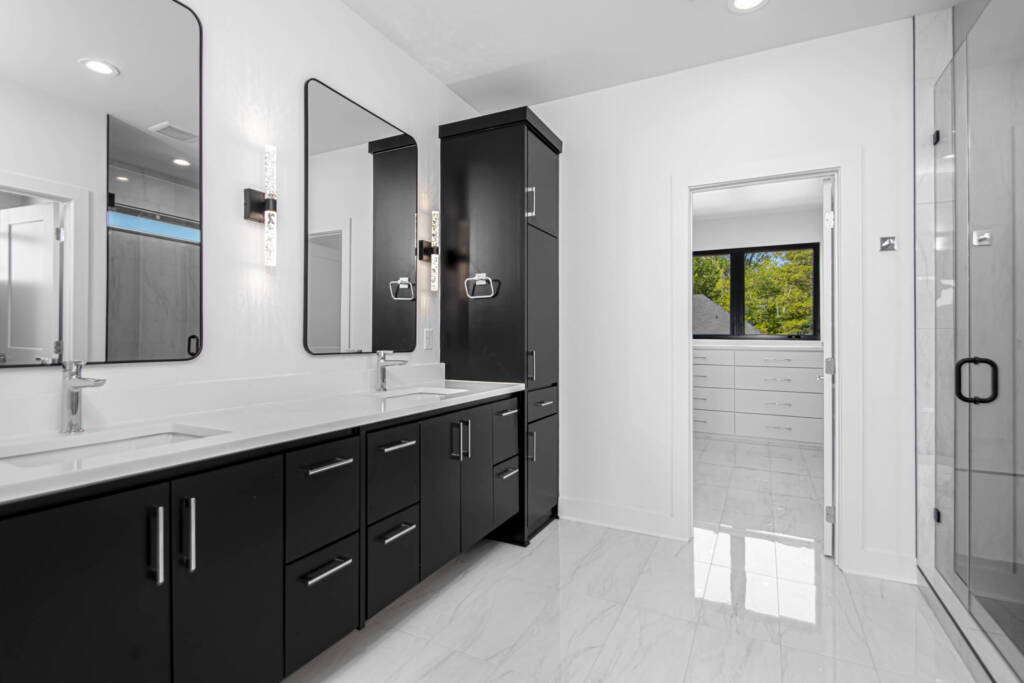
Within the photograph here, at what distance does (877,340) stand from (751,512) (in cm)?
144

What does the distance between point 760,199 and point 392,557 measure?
5.00 m

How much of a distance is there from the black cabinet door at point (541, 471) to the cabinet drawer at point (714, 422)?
2.97 metres

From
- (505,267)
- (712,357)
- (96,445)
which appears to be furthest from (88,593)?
(712,357)

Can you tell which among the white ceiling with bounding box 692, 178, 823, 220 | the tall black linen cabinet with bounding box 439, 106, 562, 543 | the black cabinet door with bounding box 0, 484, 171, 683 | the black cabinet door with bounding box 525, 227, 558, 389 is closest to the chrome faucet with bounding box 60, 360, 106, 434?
the black cabinet door with bounding box 0, 484, 171, 683

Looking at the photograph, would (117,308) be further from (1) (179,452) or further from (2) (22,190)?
(1) (179,452)

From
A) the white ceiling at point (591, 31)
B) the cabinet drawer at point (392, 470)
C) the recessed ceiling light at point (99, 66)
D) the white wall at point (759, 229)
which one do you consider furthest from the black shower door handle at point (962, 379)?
the white wall at point (759, 229)

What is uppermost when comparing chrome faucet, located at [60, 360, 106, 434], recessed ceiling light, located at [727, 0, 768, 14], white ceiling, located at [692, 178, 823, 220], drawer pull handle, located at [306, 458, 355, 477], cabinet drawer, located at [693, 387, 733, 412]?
recessed ceiling light, located at [727, 0, 768, 14]

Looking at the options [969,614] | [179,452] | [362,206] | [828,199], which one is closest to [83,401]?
[179,452]

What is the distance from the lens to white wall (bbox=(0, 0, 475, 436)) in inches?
65.4

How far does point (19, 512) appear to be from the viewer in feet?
3.16

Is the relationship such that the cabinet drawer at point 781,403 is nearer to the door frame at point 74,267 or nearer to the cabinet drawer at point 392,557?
the cabinet drawer at point 392,557

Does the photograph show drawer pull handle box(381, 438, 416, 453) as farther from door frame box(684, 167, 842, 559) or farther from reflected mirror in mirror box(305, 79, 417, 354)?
door frame box(684, 167, 842, 559)

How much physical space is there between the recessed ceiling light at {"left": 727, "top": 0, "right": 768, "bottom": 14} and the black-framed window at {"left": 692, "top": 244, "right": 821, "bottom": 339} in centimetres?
379

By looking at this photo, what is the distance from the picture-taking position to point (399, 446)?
76.5 inches
